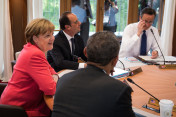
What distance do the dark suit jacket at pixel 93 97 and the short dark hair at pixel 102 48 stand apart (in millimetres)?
72

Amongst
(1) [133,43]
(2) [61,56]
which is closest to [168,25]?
(1) [133,43]

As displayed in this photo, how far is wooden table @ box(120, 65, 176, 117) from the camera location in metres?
1.55

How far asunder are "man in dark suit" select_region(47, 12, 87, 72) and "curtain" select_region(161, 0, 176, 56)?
2663 mm

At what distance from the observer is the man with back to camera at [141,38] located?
300cm

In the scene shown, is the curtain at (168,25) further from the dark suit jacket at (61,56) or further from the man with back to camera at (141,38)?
the dark suit jacket at (61,56)

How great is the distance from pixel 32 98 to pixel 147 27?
6.77ft

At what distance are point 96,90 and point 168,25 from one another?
410 cm

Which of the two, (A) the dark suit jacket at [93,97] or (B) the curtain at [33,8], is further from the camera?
(B) the curtain at [33,8]

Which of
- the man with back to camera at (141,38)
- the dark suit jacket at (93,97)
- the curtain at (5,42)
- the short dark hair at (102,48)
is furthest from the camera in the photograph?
the curtain at (5,42)

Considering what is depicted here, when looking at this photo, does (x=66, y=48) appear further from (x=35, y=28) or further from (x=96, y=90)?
(x=96, y=90)

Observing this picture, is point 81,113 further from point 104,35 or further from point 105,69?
point 104,35

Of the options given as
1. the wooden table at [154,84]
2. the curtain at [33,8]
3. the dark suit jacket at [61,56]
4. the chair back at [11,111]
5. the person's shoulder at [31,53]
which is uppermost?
the curtain at [33,8]

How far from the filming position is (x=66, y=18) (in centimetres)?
252

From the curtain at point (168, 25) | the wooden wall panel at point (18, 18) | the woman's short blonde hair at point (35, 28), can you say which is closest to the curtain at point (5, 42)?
the wooden wall panel at point (18, 18)
